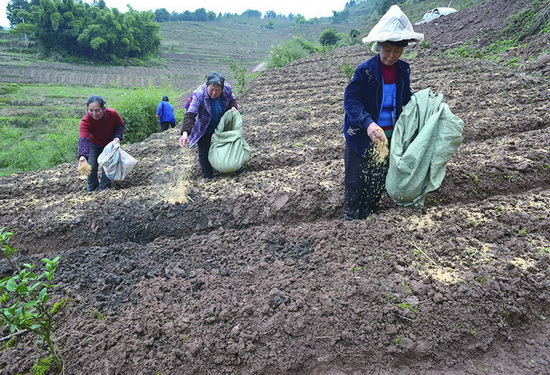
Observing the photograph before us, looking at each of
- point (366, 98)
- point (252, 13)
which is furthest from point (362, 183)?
point (252, 13)

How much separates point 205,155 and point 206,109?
0.66 m

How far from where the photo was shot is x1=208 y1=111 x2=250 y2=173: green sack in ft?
13.2

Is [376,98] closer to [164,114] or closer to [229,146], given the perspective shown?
[229,146]

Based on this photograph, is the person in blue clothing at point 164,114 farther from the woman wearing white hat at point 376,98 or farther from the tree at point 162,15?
the tree at point 162,15

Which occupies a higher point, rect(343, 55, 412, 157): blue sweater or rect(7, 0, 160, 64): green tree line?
rect(7, 0, 160, 64): green tree line

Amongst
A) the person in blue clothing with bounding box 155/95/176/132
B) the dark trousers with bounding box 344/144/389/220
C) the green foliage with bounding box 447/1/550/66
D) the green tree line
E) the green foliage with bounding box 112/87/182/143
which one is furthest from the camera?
the green tree line

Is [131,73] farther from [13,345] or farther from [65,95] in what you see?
[13,345]

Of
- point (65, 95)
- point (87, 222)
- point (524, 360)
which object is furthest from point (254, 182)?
point (65, 95)

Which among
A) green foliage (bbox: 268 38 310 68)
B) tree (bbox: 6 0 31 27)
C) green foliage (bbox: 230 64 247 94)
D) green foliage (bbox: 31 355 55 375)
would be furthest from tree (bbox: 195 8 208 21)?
green foliage (bbox: 31 355 55 375)

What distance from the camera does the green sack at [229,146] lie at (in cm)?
402

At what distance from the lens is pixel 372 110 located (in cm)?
266

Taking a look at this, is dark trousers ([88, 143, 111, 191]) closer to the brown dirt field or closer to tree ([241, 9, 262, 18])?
the brown dirt field

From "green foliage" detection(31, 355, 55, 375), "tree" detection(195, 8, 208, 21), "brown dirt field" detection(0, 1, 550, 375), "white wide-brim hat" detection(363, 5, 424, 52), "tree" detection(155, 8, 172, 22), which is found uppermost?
"tree" detection(195, 8, 208, 21)

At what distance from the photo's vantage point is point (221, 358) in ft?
6.02
